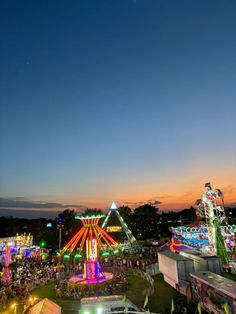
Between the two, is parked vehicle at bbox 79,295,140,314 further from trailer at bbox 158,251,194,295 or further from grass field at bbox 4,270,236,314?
trailer at bbox 158,251,194,295

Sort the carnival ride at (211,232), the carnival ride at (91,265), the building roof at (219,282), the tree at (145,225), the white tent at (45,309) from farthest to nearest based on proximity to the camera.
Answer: the tree at (145,225) → the carnival ride at (211,232) → the carnival ride at (91,265) → the building roof at (219,282) → the white tent at (45,309)

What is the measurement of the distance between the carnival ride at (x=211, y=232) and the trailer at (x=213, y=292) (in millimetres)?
11650

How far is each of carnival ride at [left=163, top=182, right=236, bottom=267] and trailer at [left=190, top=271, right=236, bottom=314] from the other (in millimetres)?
11650

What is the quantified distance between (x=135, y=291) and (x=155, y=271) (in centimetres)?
658

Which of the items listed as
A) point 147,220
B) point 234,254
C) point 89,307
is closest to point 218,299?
point 89,307

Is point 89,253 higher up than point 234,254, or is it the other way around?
point 89,253

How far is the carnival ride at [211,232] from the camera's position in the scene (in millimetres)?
26172

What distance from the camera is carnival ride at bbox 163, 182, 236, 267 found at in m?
26.2

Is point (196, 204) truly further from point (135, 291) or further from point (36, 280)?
point (36, 280)

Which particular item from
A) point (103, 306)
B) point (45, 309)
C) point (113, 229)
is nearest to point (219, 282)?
point (103, 306)

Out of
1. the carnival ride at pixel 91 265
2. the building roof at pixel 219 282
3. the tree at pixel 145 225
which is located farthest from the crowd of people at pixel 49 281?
the tree at pixel 145 225

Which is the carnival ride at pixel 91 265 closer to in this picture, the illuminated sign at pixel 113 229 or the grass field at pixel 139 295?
the grass field at pixel 139 295

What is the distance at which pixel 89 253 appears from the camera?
76.2 ft

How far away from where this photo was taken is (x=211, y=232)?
2856 cm
